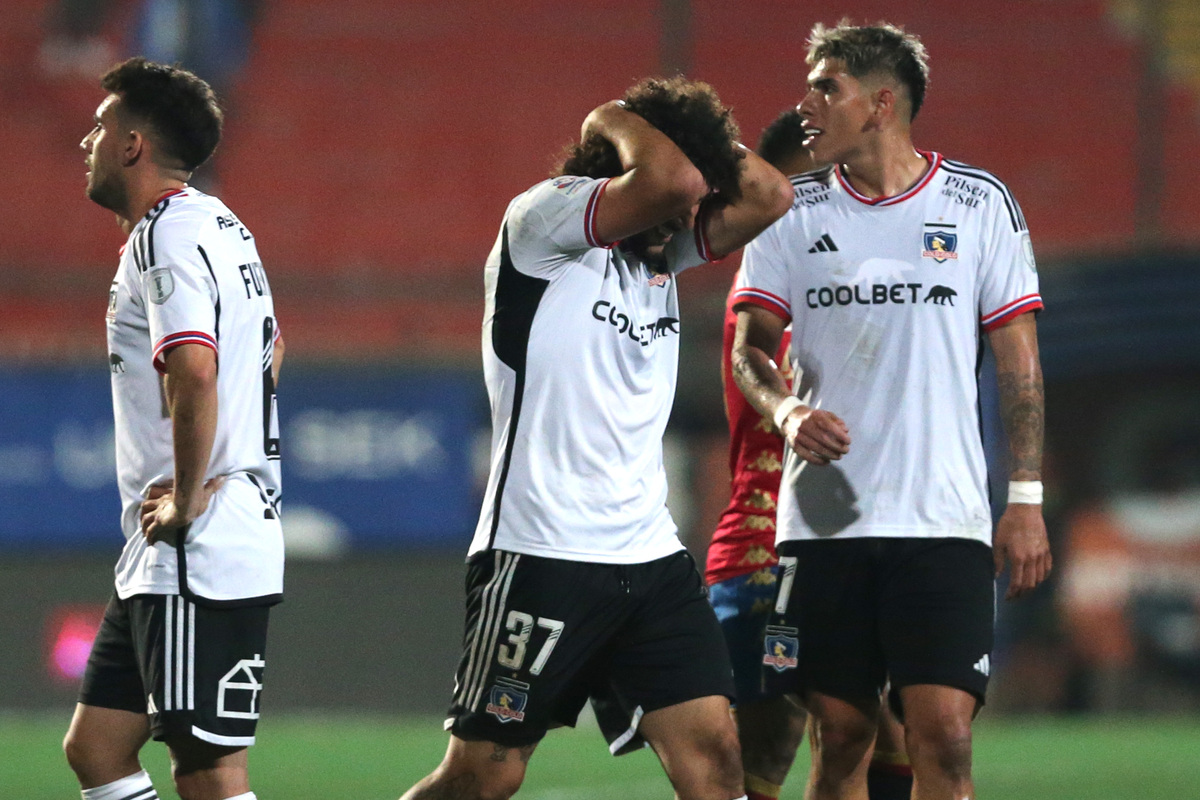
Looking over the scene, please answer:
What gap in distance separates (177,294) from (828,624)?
1.86m

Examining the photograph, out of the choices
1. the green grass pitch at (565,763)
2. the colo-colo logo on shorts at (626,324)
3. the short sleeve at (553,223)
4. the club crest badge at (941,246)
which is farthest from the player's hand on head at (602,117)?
the green grass pitch at (565,763)

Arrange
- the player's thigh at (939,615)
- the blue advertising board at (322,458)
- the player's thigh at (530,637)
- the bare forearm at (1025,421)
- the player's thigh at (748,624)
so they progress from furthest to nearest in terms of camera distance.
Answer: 1. the blue advertising board at (322,458)
2. the player's thigh at (748,624)
3. the bare forearm at (1025,421)
4. the player's thigh at (939,615)
5. the player's thigh at (530,637)

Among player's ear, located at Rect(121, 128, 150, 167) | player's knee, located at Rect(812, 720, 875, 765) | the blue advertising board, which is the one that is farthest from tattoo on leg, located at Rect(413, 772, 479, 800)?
the blue advertising board

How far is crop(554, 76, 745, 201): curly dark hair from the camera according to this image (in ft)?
12.7

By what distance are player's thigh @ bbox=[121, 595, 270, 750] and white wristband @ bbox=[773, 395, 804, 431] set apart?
1371mm

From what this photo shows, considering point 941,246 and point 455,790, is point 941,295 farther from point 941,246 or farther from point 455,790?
point 455,790

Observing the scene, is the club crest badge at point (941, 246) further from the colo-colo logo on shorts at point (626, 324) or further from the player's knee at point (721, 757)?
the player's knee at point (721, 757)

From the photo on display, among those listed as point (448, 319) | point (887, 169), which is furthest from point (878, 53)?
point (448, 319)

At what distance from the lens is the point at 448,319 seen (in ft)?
50.2

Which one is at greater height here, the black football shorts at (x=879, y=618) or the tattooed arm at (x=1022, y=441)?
the tattooed arm at (x=1022, y=441)

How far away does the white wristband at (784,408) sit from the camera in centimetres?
413

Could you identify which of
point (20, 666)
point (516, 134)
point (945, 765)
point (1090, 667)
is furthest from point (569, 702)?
point (516, 134)

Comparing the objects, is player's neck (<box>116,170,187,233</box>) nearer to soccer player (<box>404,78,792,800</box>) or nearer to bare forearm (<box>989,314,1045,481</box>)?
soccer player (<box>404,78,792,800</box>)

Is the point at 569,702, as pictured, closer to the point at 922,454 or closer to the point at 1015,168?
the point at 922,454
